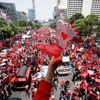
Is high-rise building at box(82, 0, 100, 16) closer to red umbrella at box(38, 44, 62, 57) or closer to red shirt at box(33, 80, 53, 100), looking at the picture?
red umbrella at box(38, 44, 62, 57)

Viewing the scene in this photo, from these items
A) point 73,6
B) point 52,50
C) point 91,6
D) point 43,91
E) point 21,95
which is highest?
point 52,50

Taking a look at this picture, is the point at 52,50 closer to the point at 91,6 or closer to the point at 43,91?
the point at 43,91

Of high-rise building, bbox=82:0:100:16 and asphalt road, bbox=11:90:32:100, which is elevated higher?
high-rise building, bbox=82:0:100:16

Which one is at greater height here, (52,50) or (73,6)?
(52,50)

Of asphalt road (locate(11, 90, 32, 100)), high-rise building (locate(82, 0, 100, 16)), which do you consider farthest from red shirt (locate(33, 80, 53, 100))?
high-rise building (locate(82, 0, 100, 16))

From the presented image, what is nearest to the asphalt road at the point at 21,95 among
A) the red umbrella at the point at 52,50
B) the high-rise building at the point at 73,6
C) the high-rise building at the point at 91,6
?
the red umbrella at the point at 52,50

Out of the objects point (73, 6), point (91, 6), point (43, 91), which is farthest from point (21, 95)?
point (73, 6)

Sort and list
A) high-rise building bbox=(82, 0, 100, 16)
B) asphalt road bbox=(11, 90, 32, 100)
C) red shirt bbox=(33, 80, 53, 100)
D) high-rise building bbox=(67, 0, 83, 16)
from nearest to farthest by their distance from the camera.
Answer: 1. red shirt bbox=(33, 80, 53, 100)
2. asphalt road bbox=(11, 90, 32, 100)
3. high-rise building bbox=(82, 0, 100, 16)
4. high-rise building bbox=(67, 0, 83, 16)

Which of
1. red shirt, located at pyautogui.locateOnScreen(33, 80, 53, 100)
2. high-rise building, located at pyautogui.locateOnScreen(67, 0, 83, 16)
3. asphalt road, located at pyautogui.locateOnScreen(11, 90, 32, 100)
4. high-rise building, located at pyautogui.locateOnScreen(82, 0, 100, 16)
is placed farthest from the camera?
high-rise building, located at pyautogui.locateOnScreen(67, 0, 83, 16)

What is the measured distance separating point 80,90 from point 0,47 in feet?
97.8

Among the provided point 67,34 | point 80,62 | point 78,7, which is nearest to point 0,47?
point 80,62

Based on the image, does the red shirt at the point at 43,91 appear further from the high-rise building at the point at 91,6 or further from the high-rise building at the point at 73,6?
the high-rise building at the point at 73,6

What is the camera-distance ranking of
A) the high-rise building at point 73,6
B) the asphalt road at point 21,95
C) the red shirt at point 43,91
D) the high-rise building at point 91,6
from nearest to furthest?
the red shirt at point 43,91, the asphalt road at point 21,95, the high-rise building at point 91,6, the high-rise building at point 73,6

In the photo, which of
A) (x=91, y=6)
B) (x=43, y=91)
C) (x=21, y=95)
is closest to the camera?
(x=43, y=91)
